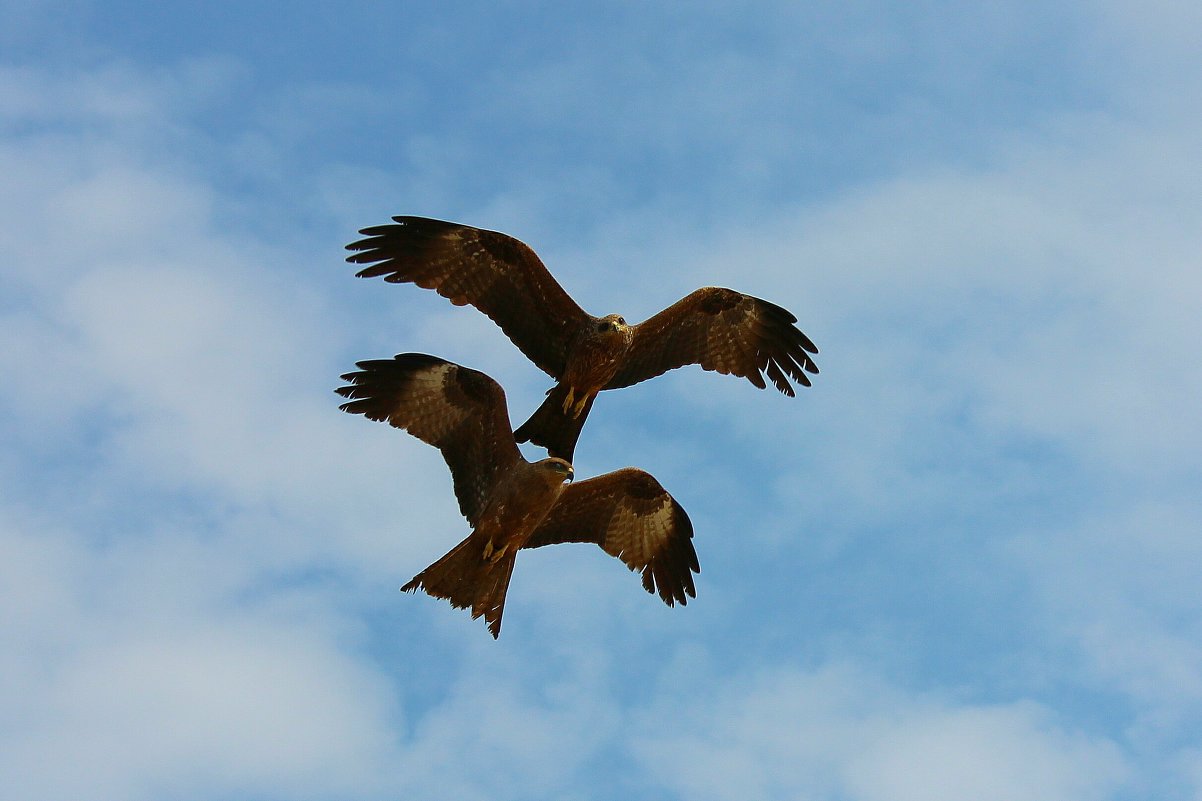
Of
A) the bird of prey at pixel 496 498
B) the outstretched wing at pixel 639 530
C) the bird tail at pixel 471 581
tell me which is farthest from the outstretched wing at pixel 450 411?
the outstretched wing at pixel 639 530

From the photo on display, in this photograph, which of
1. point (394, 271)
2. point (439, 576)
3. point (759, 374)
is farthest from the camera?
point (759, 374)

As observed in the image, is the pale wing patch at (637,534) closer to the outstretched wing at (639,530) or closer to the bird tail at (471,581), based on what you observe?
the outstretched wing at (639,530)

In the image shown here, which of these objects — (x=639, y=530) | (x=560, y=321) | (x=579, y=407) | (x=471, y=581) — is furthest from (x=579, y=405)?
(x=471, y=581)

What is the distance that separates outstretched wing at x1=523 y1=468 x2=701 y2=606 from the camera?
1256 cm

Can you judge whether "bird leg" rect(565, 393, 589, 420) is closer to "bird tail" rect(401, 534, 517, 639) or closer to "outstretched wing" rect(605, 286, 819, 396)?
"outstretched wing" rect(605, 286, 819, 396)

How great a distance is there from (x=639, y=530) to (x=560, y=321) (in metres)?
1.92

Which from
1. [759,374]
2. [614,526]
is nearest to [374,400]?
[614,526]

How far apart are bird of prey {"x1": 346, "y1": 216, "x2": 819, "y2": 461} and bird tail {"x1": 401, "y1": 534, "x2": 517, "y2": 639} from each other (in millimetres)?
1106

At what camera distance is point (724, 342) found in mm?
12945

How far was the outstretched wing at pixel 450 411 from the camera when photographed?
1176cm

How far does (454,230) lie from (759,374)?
2945 millimetres

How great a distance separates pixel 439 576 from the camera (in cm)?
1134

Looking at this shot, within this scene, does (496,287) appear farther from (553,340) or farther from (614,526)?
(614,526)

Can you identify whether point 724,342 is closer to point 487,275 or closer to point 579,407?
point 579,407
